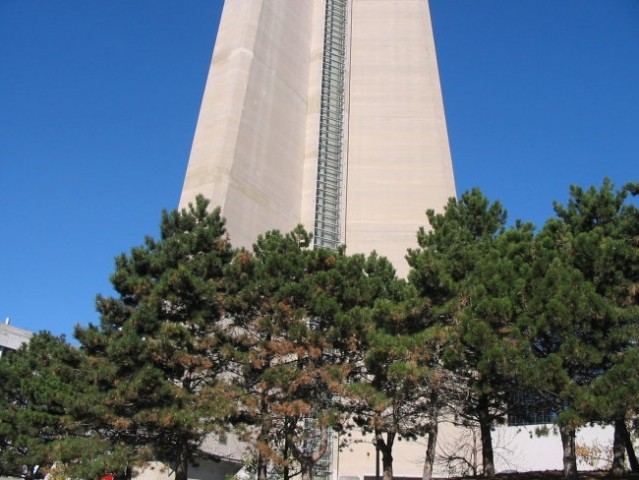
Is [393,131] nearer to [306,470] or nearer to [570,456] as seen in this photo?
[306,470]

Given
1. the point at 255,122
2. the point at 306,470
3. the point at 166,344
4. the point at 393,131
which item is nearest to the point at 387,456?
the point at 306,470

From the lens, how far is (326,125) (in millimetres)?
31375

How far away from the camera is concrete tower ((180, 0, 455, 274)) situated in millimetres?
25797

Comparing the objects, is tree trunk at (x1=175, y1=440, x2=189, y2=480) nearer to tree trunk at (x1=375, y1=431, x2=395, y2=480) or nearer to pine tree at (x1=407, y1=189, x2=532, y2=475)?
tree trunk at (x1=375, y1=431, x2=395, y2=480)

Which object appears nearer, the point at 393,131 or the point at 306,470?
the point at 306,470

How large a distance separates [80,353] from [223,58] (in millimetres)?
19005

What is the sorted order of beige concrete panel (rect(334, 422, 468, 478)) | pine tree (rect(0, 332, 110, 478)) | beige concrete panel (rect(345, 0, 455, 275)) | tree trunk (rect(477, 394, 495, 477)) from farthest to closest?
1. beige concrete panel (rect(345, 0, 455, 275))
2. beige concrete panel (rect(334, 422, 468, 478))
3. tree trunk (rect(477, 394, 495, 477))
4. pine tree (rect(0, 332, 110, 478))

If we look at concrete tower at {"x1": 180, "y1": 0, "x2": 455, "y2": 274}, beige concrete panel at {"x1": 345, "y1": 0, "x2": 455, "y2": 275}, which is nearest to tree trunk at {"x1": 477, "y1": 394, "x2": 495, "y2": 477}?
concrete tower at {"x1": 180, "y1": 0, "x2": 455, "y2": 274}

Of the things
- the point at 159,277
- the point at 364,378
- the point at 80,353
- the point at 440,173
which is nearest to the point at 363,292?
the point at 364,378

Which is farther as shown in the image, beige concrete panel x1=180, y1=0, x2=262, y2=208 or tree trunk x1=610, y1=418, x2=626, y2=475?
beige concrete panel x1=180, y1=0, x2=262, y2=208

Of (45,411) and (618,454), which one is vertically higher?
(45,411)

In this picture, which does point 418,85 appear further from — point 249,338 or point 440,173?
point 249,338

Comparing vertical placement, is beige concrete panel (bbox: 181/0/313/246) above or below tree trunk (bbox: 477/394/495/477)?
above

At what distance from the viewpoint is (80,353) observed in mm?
12930
